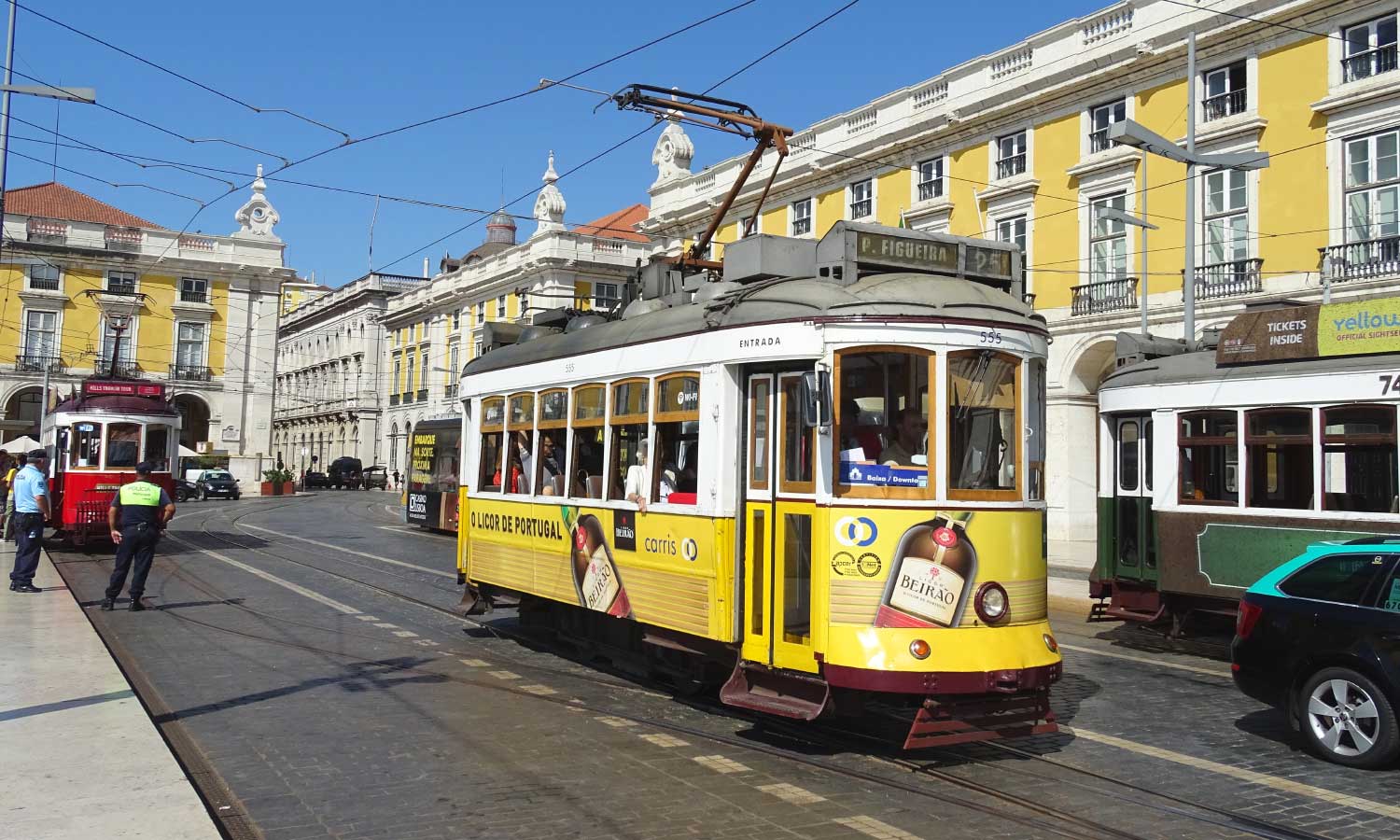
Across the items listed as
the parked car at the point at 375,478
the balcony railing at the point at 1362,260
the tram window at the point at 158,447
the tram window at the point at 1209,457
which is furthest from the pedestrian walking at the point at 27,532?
the parked car at the point at 375,478

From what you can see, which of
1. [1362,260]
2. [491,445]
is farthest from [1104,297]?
[491,445]

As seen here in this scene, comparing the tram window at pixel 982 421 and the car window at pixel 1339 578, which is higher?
the tram window at pixel 982 421

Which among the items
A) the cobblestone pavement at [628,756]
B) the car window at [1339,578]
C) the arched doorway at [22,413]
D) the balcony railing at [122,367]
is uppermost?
the balcony railing at [122,367]

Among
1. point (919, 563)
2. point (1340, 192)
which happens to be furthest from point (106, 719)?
point (1340, 192)

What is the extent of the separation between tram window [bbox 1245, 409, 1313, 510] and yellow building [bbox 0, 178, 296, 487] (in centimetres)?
5748

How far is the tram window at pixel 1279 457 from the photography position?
11.6 m

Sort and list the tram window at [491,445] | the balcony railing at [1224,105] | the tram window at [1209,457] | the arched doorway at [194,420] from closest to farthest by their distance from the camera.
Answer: the tram window at [491,445] < the tram window at [1209,457] < the balcony railing at [1224,105] < the arched doorway at [194,420]

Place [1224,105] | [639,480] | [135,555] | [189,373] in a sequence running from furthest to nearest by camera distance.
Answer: [189,373]
[1224,105]
[135,555]
[639,480]

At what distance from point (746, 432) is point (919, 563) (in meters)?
1.57

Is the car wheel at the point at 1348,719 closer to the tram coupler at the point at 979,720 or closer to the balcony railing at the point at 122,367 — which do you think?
the tram coupler at the point at 979,720

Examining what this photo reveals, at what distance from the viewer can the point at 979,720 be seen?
7.16m

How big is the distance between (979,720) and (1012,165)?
1040 inches

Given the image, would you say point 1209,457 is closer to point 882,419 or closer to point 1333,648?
point 1333,648

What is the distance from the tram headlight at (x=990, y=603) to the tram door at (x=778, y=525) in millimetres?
1065
